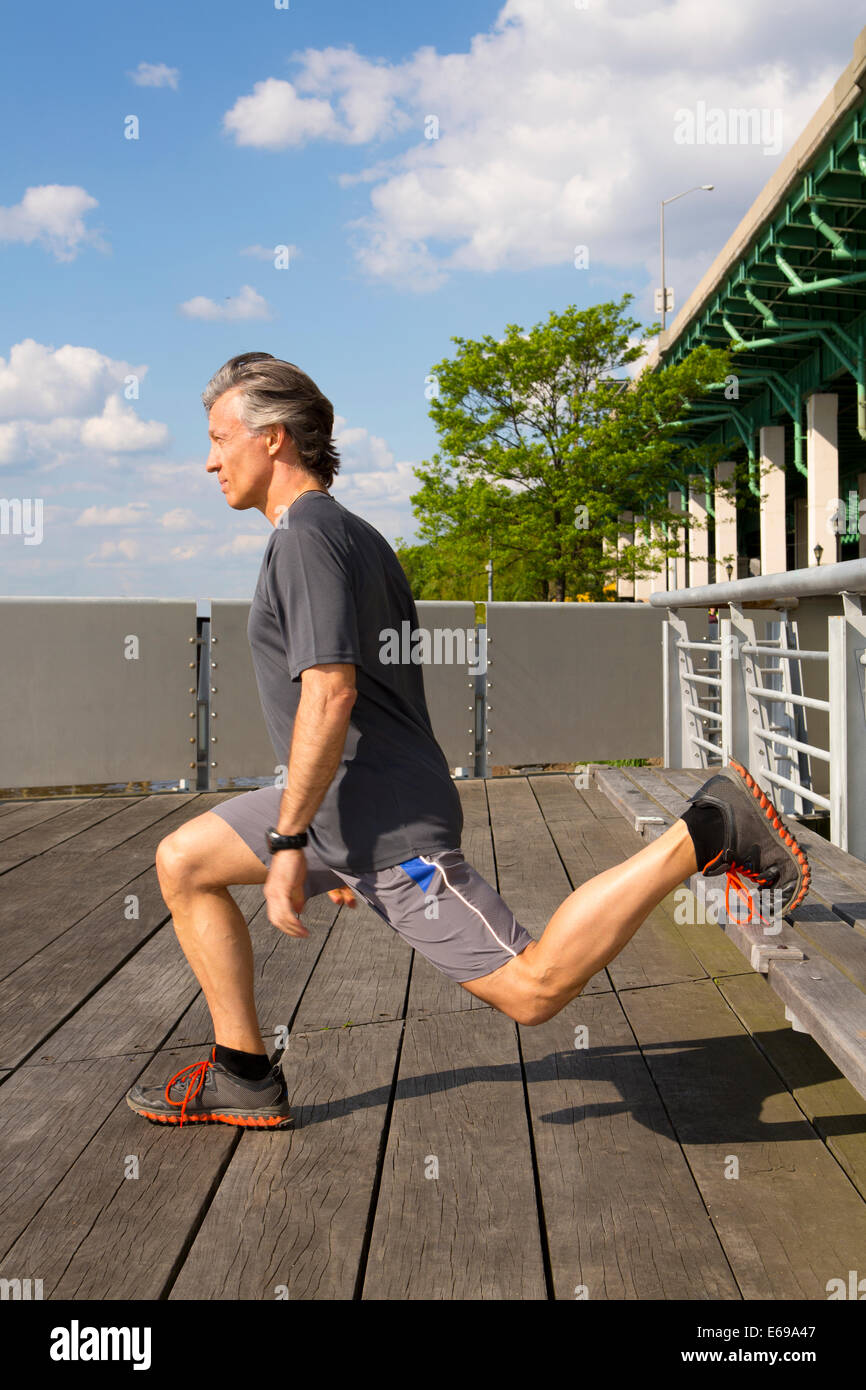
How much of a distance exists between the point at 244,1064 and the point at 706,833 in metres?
1.45

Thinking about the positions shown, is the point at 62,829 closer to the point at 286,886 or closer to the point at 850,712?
the point at 850,712

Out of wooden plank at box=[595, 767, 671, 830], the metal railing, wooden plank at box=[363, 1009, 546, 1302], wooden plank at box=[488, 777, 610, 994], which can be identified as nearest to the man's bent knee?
wooden plank at box=[363, 1009, 546, 1302]

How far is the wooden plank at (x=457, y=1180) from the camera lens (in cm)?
248

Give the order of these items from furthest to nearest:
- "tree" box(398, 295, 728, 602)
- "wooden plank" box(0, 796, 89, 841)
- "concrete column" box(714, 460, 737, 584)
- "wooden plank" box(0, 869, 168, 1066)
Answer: "concrete column" box(714, 460, 737, 584), "tree" box(398, 295, 728, 602), "wooden plank" box(0, 796, 89, 841), "wooden plank" box(0, 869, 168, 1066)

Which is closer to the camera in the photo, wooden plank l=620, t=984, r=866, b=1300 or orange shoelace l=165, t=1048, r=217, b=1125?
wooden plank l=620, t=984, r=866, b=1300

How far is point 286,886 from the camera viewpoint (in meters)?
2.71

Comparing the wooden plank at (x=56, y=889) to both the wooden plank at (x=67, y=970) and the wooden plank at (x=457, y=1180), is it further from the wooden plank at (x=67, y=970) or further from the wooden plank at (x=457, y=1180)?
the wooden plank at (x=457, y=1180)

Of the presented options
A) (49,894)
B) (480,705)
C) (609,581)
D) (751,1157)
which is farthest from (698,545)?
(751,1157)

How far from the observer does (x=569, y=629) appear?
431 inches

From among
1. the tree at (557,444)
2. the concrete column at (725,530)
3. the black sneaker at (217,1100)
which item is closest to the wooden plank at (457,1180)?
the black sneaker at (217,1100)

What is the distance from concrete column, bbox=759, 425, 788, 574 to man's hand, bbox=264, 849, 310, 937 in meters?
36.9

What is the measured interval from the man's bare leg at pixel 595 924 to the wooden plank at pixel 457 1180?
489 millimetres

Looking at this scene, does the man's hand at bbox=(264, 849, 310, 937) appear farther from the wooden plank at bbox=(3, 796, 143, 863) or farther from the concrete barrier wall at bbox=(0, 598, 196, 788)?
the concrete barrier wall at bbox=(0, 598, 196, 788)

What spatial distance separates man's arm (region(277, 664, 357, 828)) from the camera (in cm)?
268
